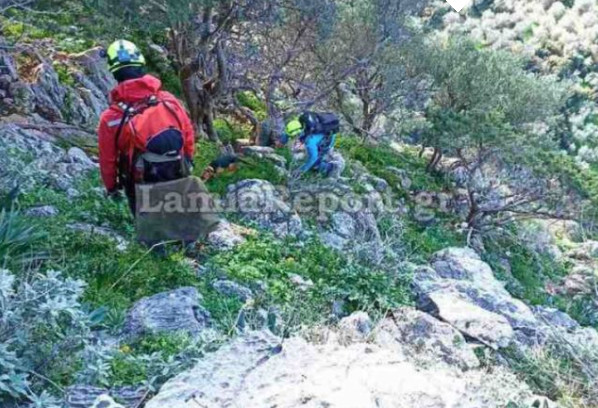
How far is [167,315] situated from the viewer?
4871 millimetres

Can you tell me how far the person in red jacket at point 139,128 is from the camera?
18.2ft

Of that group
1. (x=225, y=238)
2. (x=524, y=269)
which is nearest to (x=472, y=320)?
(x=225, y=238)

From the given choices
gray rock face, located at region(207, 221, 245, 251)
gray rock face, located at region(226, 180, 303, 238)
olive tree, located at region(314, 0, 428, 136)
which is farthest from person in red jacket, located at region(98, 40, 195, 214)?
olive tree, located at region(314, 0, 428, 136)

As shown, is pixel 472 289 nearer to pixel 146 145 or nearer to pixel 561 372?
pixel 561 372

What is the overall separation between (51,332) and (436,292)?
4.76 metres

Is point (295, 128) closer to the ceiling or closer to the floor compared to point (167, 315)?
closer to the floor

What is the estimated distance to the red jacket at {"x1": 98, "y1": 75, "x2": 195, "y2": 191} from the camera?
5.59m

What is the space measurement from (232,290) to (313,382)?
9.71ft

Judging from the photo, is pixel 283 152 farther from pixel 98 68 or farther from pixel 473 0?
pixel 473 0

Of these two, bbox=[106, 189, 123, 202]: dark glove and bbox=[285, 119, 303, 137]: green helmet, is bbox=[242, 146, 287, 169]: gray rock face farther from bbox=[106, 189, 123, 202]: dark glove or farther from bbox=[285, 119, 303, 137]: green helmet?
bbox=[106, 189, 123, 202]: dark glove

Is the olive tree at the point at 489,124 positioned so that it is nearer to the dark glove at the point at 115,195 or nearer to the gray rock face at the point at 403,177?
the gray rock face at the point at 403,177

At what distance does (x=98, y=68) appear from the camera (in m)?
12.0

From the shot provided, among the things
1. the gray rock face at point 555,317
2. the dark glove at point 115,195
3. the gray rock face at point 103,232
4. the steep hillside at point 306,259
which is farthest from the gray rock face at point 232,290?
the gray rock face at point 555,317

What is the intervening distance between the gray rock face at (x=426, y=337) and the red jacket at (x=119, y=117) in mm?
2276
